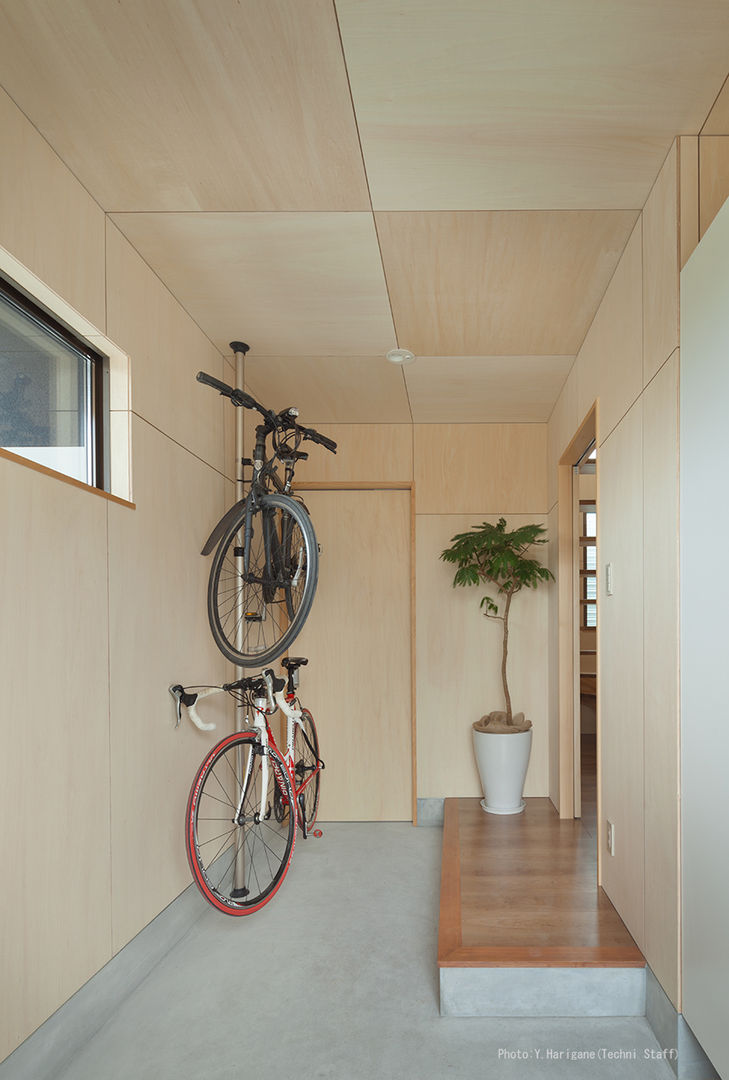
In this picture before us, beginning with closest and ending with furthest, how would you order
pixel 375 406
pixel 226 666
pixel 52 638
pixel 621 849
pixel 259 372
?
pixel 52 638 → pixel 621 849 → pixel 226 666 → pixel 259 372 → pixel 375 406

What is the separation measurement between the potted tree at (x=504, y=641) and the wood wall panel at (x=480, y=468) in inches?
12.4

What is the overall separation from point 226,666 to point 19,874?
1.90 m

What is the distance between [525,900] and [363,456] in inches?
113

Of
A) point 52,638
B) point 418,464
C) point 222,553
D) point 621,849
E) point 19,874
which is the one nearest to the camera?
point 19,874

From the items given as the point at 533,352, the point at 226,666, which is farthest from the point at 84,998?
the point at 533,352

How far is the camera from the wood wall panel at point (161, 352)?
2680mm

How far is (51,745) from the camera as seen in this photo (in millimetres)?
2152

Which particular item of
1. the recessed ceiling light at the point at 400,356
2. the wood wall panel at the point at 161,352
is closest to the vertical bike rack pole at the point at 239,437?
the wood wall panel at the point at 161,352

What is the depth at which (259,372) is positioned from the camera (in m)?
4.16

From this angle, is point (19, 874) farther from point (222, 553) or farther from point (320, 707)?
point (320, 707)

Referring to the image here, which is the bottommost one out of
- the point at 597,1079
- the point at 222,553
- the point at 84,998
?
the point at 597,1079

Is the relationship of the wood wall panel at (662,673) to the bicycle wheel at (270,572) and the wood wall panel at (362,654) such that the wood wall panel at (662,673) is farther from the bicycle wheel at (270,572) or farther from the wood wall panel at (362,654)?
the wood wall panel at (362,654)

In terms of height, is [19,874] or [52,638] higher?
[52,638]

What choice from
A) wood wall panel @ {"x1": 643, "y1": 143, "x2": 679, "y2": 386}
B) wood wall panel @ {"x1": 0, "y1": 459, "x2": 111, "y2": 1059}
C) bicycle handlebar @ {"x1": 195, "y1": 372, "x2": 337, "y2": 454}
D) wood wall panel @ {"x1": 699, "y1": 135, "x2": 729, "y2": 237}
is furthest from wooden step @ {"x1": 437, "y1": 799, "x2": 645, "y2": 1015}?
wood wall panel @ {"x1": 699, "y1": 135, "x2": 729, "y2": 237}
